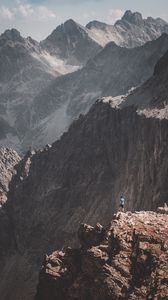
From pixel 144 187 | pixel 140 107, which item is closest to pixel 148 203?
pixel 144 187

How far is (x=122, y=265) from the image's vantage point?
163ft

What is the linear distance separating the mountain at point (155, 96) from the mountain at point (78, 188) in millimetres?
2416

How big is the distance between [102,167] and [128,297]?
124m

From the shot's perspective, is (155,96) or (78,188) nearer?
(155,96)

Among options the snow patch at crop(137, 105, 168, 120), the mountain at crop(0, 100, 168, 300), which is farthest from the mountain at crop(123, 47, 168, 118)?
the mountain at crop(0, 100, 168, 300)

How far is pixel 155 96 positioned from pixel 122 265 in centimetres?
9716

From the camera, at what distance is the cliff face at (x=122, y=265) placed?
47531 millimetres

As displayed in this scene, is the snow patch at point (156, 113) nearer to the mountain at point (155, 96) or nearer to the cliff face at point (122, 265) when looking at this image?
the mountain at point (155, 96)

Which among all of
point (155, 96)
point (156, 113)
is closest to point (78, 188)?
point (155, 96)

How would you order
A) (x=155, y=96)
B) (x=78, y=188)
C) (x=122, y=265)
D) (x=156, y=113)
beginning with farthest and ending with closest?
(x=78, y=188) → (x=155, y=96) → (x=156, y=113) → (x=122, y=265)

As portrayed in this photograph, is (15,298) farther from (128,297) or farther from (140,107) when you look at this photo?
(128,297)

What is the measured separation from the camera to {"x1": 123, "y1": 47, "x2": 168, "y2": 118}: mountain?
131 metres

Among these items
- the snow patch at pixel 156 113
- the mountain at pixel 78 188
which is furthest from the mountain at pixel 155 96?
the mountain at pixel 78 188

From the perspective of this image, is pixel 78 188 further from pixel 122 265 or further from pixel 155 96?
pixel 122 265
